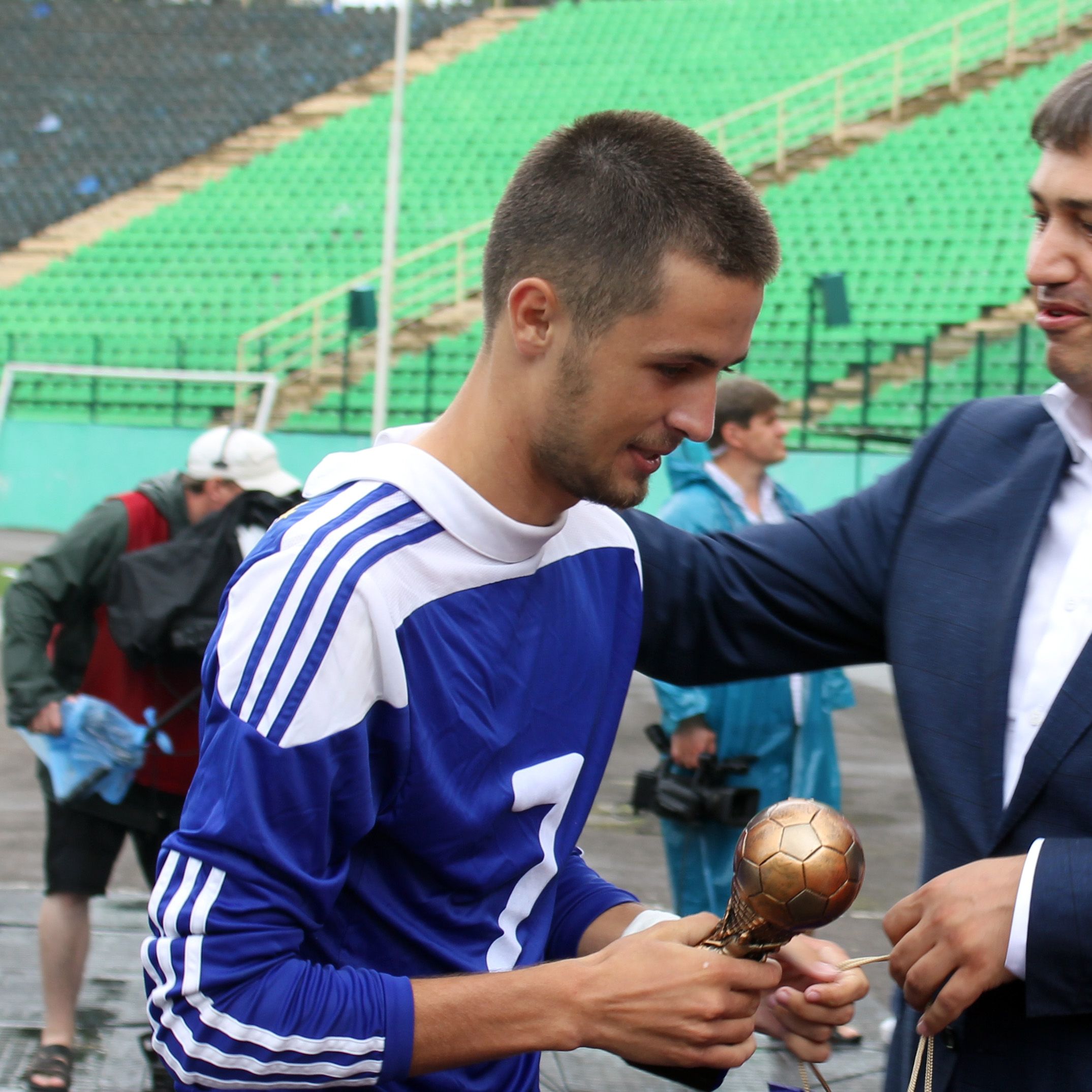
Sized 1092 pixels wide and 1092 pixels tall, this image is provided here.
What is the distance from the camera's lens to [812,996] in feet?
5.04

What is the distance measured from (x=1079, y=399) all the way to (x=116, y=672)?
315 centimetres

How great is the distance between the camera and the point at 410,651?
145 centimetres

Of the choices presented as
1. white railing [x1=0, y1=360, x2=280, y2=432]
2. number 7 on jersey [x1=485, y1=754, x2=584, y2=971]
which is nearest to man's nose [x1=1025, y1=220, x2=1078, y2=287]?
number 7 on jersey [x1=485, y1=754, x2=584, y2=971]

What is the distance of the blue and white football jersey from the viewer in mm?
1350

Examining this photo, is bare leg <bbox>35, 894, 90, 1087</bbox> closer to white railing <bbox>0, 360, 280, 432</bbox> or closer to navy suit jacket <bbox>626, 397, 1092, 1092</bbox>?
navy suit jacket <bbox>626, 397, 1092, 1092</bbox>

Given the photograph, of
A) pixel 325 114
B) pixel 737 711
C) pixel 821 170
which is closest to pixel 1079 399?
pixel 737 711

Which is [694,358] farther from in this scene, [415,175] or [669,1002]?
[415,175]

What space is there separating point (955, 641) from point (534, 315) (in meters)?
0.65

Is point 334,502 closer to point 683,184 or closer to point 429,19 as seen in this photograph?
point 683,184

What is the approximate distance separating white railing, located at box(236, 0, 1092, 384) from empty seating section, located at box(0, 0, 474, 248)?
679 centimetres

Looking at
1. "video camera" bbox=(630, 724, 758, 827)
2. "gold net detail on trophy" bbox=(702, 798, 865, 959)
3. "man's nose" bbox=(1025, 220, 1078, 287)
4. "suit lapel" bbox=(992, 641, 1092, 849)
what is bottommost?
"video camera" bbox=(630, 724, 758, 827)

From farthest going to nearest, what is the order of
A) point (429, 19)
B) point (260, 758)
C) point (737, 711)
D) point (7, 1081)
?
point (429, 19)
point (737, 711)
point (7, 1081)
point (260, 758)

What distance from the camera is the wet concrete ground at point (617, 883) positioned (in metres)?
4.28

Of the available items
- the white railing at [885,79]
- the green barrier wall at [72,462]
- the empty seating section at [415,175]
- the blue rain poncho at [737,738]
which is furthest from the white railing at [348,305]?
the blue rain poncho at [737,738]
